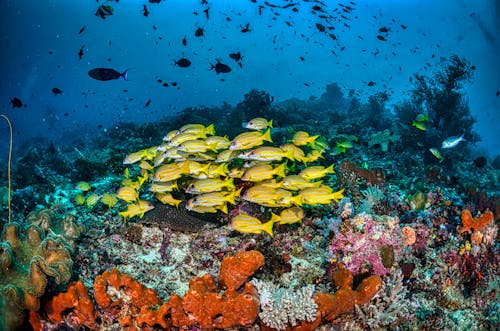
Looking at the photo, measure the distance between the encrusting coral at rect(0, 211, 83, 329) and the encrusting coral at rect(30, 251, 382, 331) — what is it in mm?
225

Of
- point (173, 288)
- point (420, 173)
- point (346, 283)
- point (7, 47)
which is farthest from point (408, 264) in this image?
point (7, 47)

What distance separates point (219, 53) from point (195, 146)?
11627 cm

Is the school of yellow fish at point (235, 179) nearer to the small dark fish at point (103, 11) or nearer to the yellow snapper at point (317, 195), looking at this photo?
the yellow snapper at point (317, 195)

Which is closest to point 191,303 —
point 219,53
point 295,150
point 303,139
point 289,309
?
point 289,309

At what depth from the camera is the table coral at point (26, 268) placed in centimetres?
357

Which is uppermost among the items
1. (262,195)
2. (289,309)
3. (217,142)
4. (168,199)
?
(217,142)

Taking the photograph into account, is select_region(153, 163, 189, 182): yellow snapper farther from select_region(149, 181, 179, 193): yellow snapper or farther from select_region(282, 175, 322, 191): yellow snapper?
select_region(282, 175, 322, 191): yellow snapper

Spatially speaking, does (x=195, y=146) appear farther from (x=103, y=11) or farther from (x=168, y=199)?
(x=103, y=11)

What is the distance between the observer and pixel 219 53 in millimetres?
113812

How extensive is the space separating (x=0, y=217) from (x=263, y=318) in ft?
18.5

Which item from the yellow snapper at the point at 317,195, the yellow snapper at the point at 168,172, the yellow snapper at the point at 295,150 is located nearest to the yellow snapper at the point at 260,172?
the yellow snapper at the point at 317,195

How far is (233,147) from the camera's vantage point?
5133mm

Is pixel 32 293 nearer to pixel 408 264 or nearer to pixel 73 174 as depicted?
→ pixel 408 264

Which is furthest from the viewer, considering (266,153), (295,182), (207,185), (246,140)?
(246,140)
